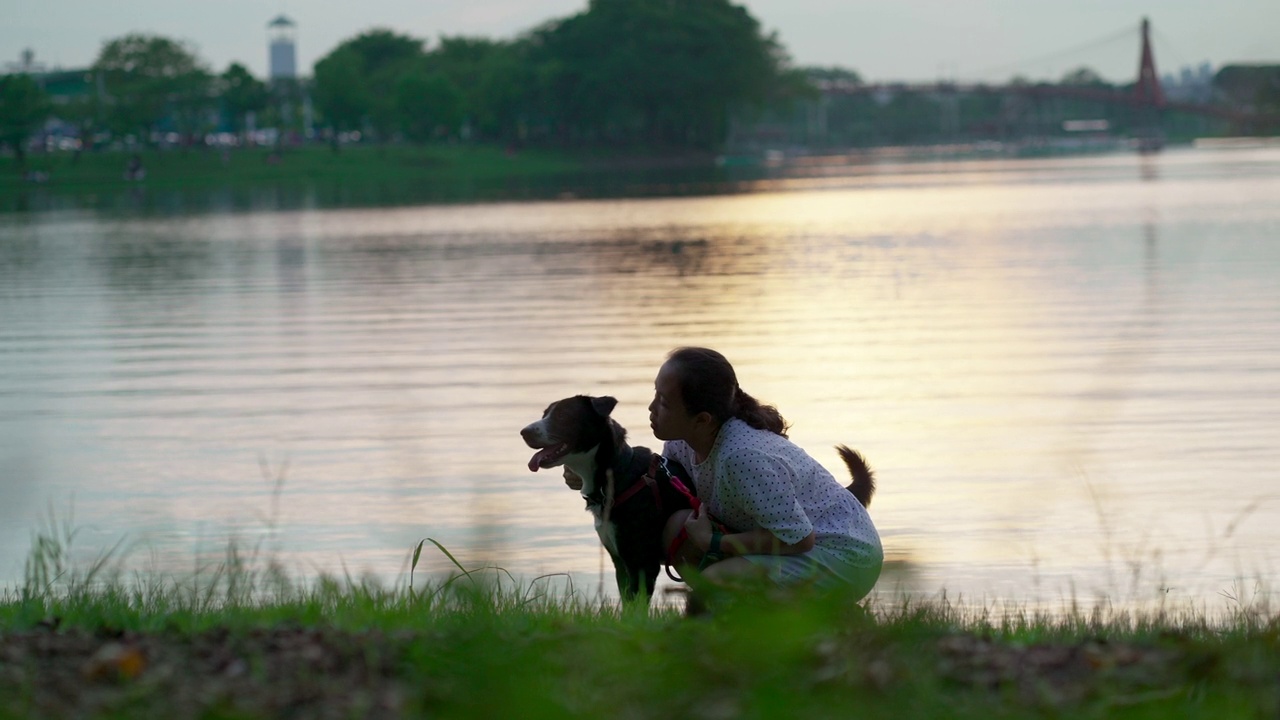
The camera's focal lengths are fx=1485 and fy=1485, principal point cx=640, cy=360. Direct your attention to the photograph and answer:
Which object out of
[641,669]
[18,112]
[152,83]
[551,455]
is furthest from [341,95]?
[641,669]

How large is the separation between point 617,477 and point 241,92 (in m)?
88.9

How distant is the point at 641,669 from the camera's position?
9.46 ft

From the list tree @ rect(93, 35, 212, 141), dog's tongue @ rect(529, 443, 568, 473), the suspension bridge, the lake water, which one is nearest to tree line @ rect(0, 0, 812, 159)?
tree @ rect(93, 35, 212, 141)

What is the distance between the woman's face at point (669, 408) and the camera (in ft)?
15.5

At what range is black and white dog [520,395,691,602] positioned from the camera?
15.9 ft

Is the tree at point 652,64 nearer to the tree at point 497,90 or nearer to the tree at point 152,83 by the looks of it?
the tree at point 497,90

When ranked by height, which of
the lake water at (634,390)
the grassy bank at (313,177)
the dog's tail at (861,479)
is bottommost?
the lake water at (634,390)

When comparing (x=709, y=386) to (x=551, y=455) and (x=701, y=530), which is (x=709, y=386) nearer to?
(x=701, y=530)

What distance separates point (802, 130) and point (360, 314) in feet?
514

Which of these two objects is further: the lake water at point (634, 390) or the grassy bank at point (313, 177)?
the grassy bank at point (313, 177)

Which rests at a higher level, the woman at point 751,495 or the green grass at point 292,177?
the green grass at point 292,177

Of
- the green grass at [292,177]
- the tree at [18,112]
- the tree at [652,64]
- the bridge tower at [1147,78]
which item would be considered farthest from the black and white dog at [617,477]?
the bridge tower at [1147,78]

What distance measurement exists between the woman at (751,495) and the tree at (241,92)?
292ft

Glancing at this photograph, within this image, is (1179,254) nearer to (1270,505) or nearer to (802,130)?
(1270,505)
